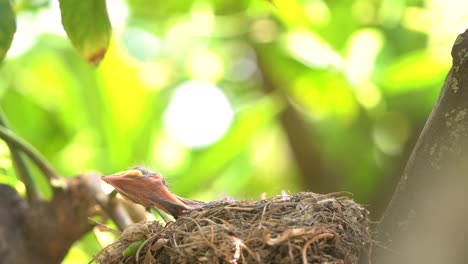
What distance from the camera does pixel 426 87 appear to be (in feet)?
9.58

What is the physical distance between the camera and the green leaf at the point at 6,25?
1543 millimetres

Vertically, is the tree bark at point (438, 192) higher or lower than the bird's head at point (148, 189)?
lower

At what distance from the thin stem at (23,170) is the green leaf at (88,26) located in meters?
0.30

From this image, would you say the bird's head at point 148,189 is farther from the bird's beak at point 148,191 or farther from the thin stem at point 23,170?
the thin stem at point 23,170

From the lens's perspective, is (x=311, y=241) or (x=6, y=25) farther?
(x=6, y=25)

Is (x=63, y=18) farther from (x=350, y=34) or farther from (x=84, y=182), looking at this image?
(x=350, y=34)

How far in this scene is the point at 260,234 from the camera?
1224 millimetres

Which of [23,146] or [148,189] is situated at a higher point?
[23,146]

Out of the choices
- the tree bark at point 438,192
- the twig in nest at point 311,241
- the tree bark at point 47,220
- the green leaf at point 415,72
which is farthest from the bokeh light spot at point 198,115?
the tree bark at point 438,192

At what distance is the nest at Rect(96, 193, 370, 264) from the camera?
119 cm

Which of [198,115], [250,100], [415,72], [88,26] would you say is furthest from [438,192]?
[250,100]

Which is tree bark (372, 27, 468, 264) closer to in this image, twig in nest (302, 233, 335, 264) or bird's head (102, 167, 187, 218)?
twig in nest (302, 233, 335, 264)

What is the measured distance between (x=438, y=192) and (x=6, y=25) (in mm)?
901

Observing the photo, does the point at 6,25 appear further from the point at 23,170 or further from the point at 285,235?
the point at 285,235
